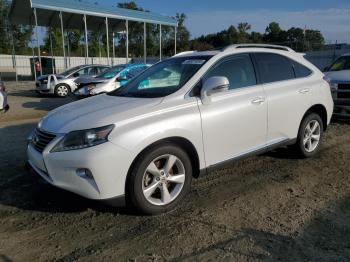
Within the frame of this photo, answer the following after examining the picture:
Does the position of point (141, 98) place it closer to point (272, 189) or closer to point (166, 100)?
point (166, 100)

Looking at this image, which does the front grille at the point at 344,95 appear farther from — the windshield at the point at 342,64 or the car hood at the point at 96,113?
the car hood at the point at 96,113

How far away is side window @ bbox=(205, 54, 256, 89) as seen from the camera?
467 centimetres

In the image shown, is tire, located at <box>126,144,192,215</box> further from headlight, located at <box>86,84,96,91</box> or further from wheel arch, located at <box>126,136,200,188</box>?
headlight, located at <box>86,84,96,91</box>

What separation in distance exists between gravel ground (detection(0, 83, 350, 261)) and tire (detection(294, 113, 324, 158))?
0.42 metres

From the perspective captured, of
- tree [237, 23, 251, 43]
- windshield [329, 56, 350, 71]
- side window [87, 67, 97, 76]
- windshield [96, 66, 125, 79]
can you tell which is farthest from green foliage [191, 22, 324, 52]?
windshield [329, 56, 350, 71]

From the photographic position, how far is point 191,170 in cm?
419

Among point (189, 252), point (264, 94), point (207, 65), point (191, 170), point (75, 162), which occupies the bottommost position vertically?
point (189, 252)

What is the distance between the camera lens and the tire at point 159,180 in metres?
3.73

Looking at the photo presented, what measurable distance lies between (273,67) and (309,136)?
134 centimetres

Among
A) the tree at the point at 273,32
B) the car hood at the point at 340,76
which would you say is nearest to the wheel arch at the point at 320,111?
the car hood at the point at 340,76

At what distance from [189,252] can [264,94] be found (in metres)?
2.53

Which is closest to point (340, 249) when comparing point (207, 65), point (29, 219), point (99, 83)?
point (207, 65)

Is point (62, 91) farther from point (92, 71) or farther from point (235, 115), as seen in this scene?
point (235, 115)

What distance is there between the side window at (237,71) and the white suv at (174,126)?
0.5 inches
